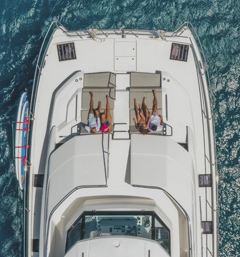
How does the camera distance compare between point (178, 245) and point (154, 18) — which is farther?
point (154, 18)

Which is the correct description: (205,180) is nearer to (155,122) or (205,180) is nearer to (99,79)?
(155,122)

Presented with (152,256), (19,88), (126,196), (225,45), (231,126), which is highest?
(225,45)

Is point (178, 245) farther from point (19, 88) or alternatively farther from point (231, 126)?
point (19, 88)

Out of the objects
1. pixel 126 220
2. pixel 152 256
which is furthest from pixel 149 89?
pixel 152 256

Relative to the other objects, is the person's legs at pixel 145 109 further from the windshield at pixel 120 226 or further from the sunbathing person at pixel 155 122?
the windshield at pixel 120 226

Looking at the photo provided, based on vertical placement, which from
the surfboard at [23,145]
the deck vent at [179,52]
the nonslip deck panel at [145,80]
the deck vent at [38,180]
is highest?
the deck vent at [179,52]

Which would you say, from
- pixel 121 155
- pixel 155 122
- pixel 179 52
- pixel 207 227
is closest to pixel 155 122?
pixel 155 122

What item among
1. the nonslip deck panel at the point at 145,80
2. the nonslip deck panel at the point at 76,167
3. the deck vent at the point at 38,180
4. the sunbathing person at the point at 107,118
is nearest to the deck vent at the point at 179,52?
the nonslip deck panel at the point at 145,80
